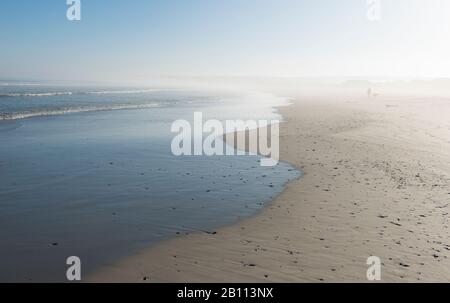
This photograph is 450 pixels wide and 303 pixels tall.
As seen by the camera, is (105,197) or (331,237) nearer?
(331,237)

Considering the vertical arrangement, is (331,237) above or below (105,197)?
below

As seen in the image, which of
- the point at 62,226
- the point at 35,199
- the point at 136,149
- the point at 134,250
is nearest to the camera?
the point at 134,250

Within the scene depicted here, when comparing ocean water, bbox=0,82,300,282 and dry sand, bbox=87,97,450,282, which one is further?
ocean water, bbox=0,82,300,282

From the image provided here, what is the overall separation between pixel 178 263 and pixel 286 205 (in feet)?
14.7

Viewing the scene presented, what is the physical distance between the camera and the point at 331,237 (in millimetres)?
8422

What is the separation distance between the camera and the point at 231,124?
28.4 m

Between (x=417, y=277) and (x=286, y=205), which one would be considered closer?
(x=417, y=277)

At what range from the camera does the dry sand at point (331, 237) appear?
6816mm

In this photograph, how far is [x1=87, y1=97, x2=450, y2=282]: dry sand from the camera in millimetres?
6816
